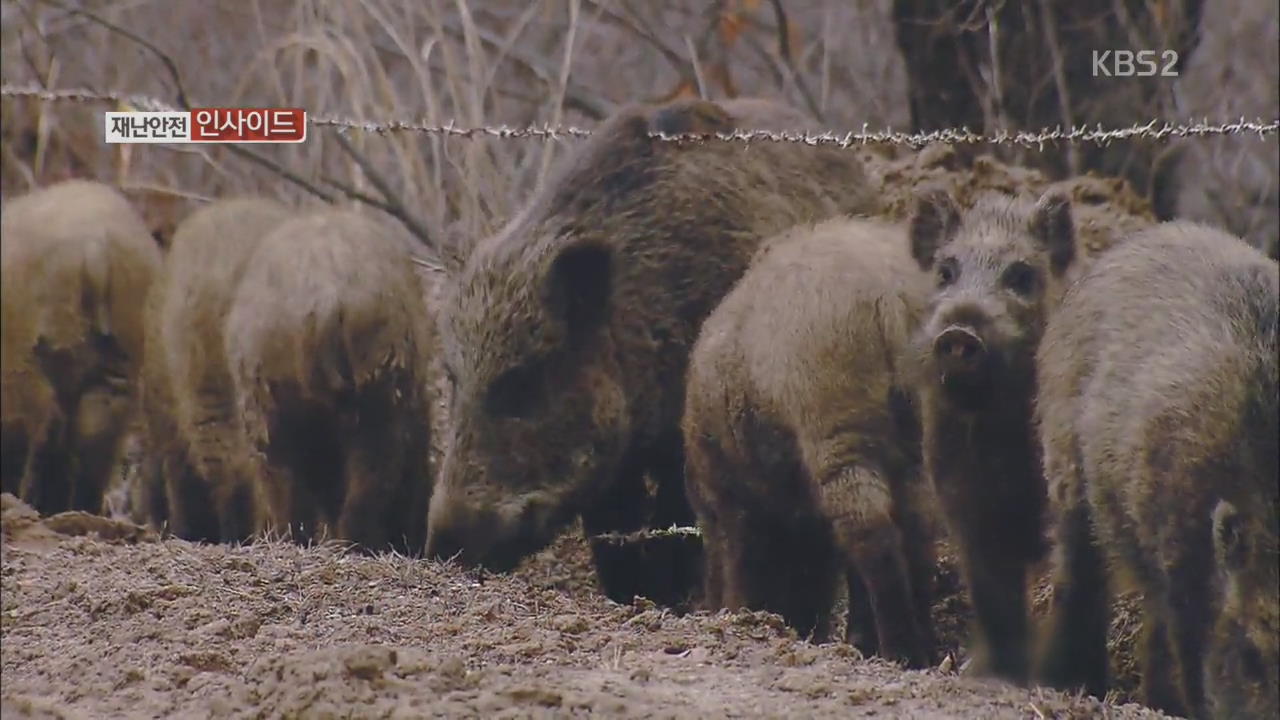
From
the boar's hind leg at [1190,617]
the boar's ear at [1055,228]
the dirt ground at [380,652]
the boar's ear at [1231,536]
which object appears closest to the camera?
the dirt ground at [380,652]

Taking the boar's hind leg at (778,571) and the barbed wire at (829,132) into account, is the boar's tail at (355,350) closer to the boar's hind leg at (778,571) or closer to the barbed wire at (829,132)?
the barbed wire at (829,132)

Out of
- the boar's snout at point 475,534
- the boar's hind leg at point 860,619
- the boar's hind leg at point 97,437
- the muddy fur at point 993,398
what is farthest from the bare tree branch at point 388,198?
the muddy fur at point 993,398

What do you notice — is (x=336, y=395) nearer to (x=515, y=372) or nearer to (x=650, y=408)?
(x=515, y=372)

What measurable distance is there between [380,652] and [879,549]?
4.65 ft

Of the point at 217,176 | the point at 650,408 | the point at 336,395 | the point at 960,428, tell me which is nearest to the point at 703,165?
the point at 650,408

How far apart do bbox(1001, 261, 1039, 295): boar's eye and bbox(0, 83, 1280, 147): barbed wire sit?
0.74 m

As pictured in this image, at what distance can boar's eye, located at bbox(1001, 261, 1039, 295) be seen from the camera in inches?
201

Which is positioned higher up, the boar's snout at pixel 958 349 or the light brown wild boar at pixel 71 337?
the light brown wild boar at pixel 71 337

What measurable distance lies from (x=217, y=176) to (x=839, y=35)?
2.73m

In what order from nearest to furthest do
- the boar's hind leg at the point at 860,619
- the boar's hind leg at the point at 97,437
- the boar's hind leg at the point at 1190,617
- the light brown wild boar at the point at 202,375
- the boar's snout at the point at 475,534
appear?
the boar's hind leg at the point at 1190,617, the boar's hind leg at the point at 860,619, the boar's snout at the point at 475,534, the light brown wild boar at the point at 202,375, the boar's hind leg at the point at 97,437

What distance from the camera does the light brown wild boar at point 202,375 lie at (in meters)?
7.26

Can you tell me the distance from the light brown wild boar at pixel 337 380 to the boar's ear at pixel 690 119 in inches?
38.7

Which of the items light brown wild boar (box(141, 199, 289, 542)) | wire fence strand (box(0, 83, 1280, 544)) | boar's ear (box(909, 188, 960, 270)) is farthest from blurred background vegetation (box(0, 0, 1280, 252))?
boar's ear (box(909, 188, 960, 270))

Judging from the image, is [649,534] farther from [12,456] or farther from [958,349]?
[12,456]
